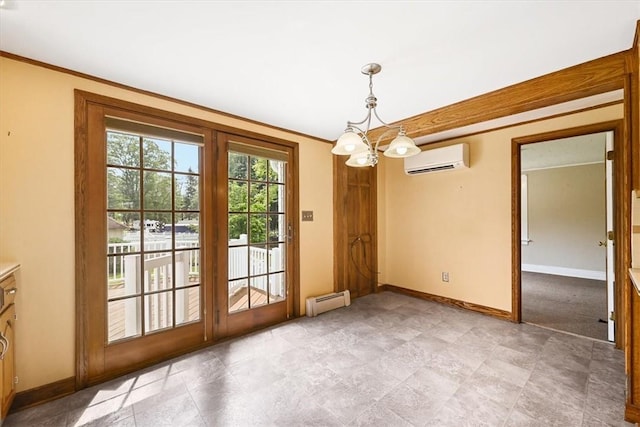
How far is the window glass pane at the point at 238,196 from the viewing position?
9.27ft

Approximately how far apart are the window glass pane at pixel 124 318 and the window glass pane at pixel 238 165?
1.45 metres

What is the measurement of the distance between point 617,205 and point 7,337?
4857 millimetres

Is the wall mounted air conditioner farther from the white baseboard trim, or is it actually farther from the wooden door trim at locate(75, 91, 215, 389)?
the white baseboard trim

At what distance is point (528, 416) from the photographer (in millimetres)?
1653

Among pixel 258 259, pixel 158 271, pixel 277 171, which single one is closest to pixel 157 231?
pixel 158 271

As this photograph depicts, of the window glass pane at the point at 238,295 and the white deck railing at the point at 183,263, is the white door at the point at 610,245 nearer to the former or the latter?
the white deck railing at the point at 183,263

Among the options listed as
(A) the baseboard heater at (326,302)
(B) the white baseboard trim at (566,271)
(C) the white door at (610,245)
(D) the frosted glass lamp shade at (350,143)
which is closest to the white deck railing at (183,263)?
(A) the baseboard heater at (326,302)

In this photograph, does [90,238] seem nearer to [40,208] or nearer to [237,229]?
[40,208]

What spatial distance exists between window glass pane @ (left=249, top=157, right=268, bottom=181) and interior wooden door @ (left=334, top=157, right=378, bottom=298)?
1109 mm

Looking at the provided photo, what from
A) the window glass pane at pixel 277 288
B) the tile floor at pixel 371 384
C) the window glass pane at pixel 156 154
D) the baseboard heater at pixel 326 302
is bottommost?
the tile floor at pixel 371 384

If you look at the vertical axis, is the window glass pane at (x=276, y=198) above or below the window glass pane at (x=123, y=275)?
above

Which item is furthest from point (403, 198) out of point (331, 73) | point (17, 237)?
point (17, 237)

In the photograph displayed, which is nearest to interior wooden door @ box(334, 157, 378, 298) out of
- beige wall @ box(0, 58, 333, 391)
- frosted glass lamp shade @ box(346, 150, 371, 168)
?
frosted glass lamp shade @ box(346, 150, 371, 168)

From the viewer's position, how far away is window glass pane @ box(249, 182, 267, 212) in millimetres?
2996
